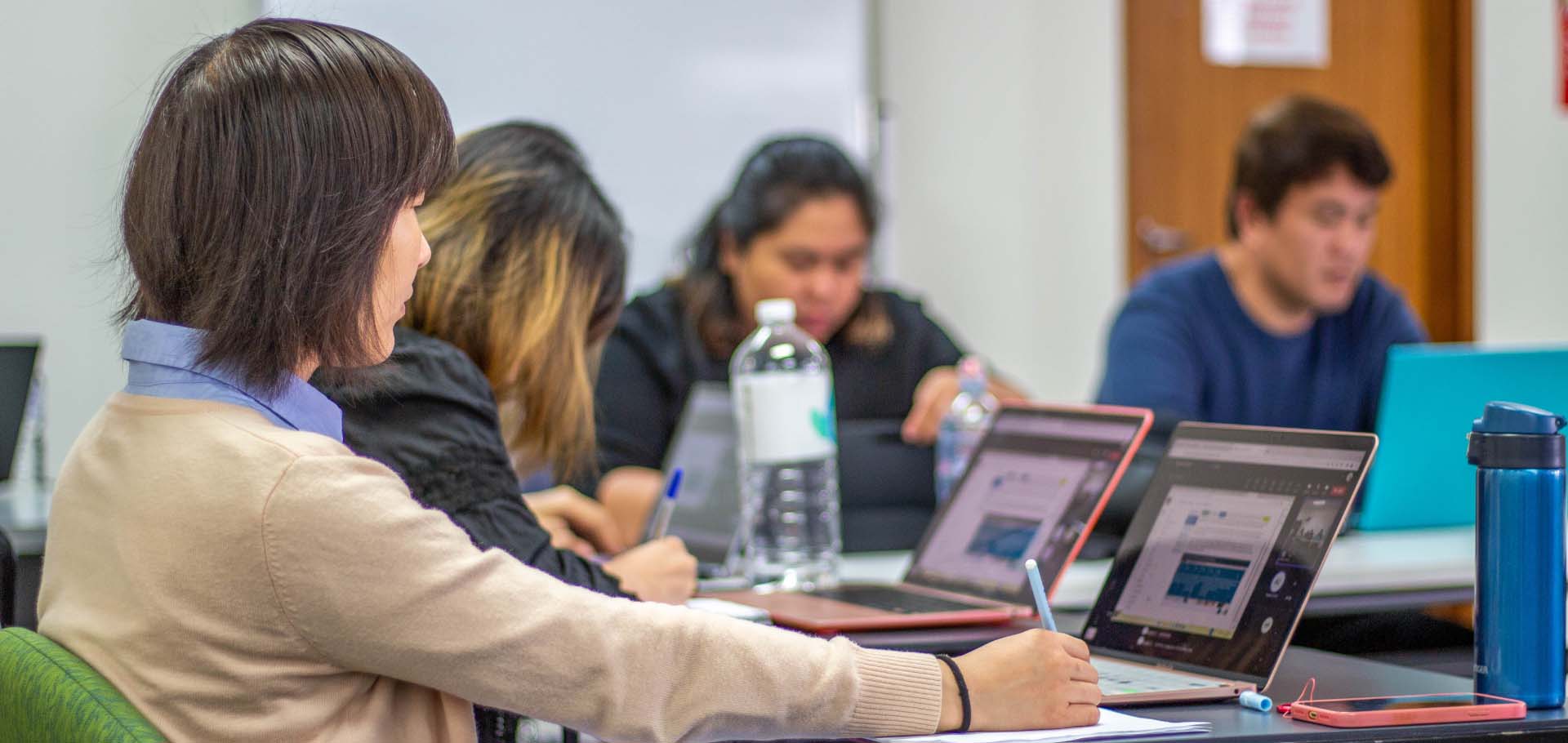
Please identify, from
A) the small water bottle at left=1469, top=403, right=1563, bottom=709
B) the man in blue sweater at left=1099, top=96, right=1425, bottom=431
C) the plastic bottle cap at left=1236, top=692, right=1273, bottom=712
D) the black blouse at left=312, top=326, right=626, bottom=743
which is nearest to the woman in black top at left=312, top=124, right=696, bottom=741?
the black blouse at left=312, top=326, right=626, bottom=743

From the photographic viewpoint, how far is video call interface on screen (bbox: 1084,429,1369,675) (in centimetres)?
119

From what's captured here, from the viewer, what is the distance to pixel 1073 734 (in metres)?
1.03

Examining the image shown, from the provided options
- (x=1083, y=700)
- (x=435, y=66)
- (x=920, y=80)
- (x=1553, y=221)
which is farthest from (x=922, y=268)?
(x=1083, y=700)

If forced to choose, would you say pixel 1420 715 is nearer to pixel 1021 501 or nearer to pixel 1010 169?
pixel 1021 501

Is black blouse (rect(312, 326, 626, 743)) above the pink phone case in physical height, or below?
above

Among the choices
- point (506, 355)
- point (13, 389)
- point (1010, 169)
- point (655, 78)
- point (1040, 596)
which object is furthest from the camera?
point (1010, 169)

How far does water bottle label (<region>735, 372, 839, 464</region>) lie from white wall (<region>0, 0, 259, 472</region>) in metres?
1.33

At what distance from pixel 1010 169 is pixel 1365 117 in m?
1.07

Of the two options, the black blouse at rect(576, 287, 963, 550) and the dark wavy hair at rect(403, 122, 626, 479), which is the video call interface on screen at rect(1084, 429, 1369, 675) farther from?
the black blouse at rect(576, 287, 963, 550)

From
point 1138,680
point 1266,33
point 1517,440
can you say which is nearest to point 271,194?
point 1138,680

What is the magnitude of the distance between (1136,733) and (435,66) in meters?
2.66

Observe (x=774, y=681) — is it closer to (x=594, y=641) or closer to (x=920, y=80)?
(x=594, y=641)

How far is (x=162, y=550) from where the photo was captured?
0.95m

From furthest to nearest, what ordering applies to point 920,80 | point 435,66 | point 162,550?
→ point 920,80, point 435,66, point 162,550
